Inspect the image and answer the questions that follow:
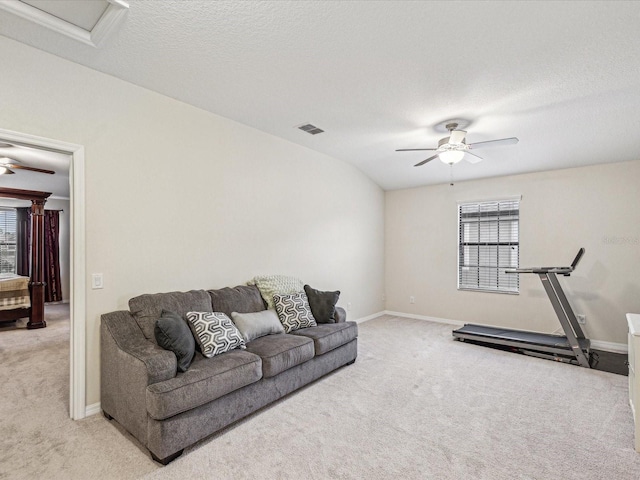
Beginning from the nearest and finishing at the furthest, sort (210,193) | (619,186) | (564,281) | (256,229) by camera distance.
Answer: (210,193)
(256,229)
(619,186)
(564,281)

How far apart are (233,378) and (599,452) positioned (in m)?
2.57

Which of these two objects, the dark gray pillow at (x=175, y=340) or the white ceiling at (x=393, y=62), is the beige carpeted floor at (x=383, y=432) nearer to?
the dark gray pillow at (x=175, y=340)

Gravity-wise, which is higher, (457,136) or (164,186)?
(457,136)

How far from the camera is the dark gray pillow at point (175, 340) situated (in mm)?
2416

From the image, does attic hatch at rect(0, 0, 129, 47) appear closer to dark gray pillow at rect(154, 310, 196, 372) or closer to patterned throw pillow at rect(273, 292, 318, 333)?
dark gray pillow at rect(154, 310, 196, 372)

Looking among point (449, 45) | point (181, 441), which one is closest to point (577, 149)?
point (449, 45)

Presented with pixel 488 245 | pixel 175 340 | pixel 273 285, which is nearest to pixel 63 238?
pixel 273 285

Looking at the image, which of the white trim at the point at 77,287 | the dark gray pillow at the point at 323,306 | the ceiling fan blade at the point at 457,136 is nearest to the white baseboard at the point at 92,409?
the white trim at the point at 77,287

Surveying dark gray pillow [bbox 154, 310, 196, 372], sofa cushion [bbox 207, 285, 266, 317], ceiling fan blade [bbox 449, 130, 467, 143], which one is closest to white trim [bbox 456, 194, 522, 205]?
ceiling fan blade [bbox 449, 130, 467, 143]

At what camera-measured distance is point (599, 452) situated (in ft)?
7.48

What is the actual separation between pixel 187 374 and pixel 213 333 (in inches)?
18.6

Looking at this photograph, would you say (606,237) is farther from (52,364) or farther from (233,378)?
(52,364)

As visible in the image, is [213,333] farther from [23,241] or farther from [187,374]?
[23,241]

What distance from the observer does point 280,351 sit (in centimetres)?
290
